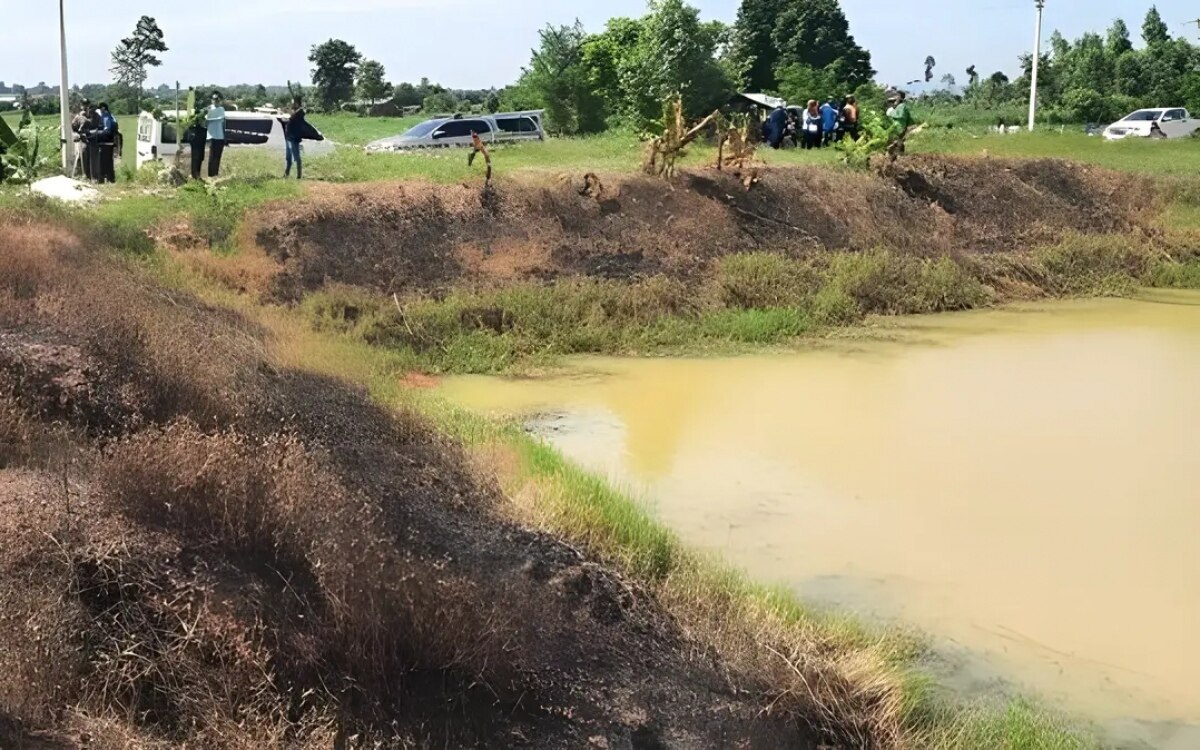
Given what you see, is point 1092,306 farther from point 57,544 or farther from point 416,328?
point 57,544

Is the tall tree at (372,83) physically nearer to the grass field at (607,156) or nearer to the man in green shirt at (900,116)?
the grass field at (607,156)

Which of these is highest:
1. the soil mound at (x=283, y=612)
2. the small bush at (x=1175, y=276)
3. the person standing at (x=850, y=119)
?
the person standing at (x=850, y=119)

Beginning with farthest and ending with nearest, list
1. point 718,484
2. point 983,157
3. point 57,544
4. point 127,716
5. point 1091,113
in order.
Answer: point 1091,113 < point 983,157 < point 718,484 < point 57,544 < point 127,716

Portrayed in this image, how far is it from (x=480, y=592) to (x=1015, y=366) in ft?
37.1

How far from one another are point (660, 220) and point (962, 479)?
9755 mm

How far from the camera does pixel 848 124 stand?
80.4 ft

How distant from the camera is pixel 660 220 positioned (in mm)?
19016

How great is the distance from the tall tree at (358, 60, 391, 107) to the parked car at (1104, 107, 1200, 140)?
41.3 meters

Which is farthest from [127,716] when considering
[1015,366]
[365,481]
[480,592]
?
[1015,366]

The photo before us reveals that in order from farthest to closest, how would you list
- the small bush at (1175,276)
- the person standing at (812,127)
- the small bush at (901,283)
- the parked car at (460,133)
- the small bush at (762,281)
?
the parked car at (460,133), the person standing at (812,127), the small bush at (1175,276), the small bush at (901,283), the small bush at (762,281)

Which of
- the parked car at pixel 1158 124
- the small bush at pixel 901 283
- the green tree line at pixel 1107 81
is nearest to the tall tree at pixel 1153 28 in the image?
the green tree line at pixel 1107 81

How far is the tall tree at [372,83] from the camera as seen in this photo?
65.4 meters

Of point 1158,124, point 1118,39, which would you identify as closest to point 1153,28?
point 1118,39

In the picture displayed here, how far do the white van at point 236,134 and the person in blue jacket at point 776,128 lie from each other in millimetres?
9174
